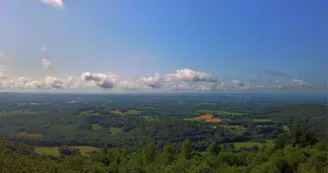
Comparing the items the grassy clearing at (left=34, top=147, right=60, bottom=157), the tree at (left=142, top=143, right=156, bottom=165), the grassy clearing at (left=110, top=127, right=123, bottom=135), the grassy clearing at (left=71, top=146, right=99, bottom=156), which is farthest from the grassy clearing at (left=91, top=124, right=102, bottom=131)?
the tree at (left=142, top=143, right=156, bottom=165)

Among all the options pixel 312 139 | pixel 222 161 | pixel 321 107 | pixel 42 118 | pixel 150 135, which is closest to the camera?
pixel 222 161

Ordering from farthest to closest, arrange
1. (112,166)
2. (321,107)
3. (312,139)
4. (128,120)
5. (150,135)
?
(321,107)
(128,120)
(150,135)
(312,139)
(112,166)

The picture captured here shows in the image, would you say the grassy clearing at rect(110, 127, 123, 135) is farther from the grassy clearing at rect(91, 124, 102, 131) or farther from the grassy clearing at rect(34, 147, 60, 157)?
the grassy clearing at rect(34, 147, 60, 157)

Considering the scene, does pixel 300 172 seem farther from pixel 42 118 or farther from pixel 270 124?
pixel 42 118

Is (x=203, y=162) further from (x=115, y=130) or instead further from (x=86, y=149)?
(x=115, y=130)

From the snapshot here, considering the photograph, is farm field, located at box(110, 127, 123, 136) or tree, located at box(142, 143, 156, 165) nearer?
tree, located at box(142, 143, 156, 165)

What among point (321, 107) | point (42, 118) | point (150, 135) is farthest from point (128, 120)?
point (321, 107)

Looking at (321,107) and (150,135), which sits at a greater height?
(321,107)

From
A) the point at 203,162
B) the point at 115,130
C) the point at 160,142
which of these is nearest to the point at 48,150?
the point at 160,142

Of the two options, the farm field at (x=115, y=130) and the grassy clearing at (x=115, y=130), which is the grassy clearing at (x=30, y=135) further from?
the grassy clearing at (x=115, y=130)

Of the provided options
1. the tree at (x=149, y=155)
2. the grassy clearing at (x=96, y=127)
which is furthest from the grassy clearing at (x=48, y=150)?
the tree at (x=149, y=155)

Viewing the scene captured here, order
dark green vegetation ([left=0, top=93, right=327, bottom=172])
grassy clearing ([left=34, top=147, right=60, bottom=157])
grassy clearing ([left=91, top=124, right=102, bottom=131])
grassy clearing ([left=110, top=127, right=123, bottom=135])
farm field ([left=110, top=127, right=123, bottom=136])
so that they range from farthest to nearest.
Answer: grassy clearing ([left=91, top=124, right=102, bottom=131])
grassy clearing ([left=110, top=127, right=123, bottom=135])
farm field ([left=110, top=127, right=123, bottom=136])
grassy clearing ([left=34, top=147, right=60, bottom=157])
dark green vegetation ([left=0, top=93, right=327, bottom=172])
